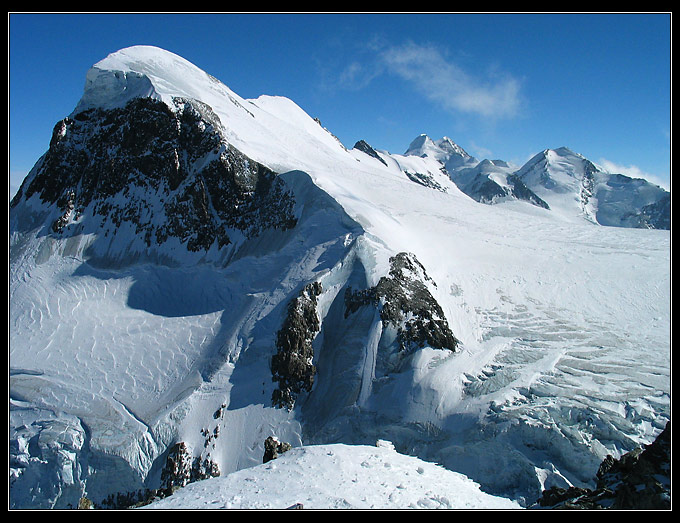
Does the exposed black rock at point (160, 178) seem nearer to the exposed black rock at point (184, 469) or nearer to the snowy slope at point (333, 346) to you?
the snowy slope at point (333, 346)

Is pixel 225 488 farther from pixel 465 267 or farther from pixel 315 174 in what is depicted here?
pixel 315 174

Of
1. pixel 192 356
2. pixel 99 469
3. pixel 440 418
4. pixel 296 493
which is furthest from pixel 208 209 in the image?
pixel 296 493

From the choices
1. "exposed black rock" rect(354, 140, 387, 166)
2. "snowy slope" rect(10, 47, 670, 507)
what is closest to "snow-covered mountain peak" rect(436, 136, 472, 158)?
"exposed black rock" rect(354, 140, 387, 166)

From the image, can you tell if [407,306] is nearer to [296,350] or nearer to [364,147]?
[296,350]

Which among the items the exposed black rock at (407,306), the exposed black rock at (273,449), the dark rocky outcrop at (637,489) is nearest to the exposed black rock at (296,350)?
the exposed black rock at (407,306)

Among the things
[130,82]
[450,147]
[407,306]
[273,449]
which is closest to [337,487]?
[273,449]

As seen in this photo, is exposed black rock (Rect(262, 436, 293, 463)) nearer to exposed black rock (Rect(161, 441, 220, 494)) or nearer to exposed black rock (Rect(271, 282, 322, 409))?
exposed black rock (Rect(271, 282, 322, 409))
